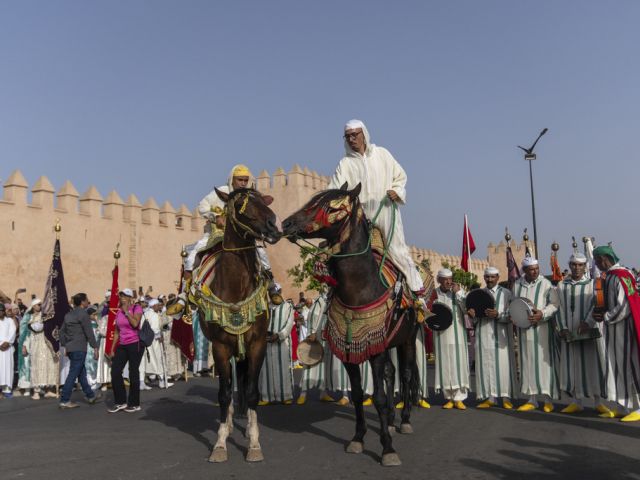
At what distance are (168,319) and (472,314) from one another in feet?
32.9

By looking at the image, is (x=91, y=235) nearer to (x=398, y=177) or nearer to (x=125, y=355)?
(x=125, y=355)

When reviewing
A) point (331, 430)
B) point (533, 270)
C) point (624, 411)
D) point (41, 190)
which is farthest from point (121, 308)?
point (41, 190)

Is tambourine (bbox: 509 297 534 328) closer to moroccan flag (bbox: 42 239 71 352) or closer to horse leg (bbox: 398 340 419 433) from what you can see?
horse leg (bbox: 398 340 419 433)

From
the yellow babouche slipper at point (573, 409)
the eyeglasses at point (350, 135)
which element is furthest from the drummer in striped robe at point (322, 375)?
the eyeglasses at point (350, 135)

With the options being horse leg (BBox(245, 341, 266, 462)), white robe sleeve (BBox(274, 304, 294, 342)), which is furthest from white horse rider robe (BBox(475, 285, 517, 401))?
horse leg (BBox(245, 341, 266, 462))

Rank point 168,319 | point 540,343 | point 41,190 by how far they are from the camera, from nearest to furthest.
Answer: point 540,343 < point 168,319 < point 41,190

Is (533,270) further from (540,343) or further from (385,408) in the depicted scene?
(385,408)

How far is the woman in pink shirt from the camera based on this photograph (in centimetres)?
1073

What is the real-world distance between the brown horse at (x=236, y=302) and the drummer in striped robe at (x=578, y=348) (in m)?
4.33

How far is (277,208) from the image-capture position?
4338cm

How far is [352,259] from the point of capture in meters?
6.68

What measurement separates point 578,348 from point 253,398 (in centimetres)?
464

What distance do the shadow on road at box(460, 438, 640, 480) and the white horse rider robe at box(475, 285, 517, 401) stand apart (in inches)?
118

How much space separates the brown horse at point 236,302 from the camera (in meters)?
6.76
